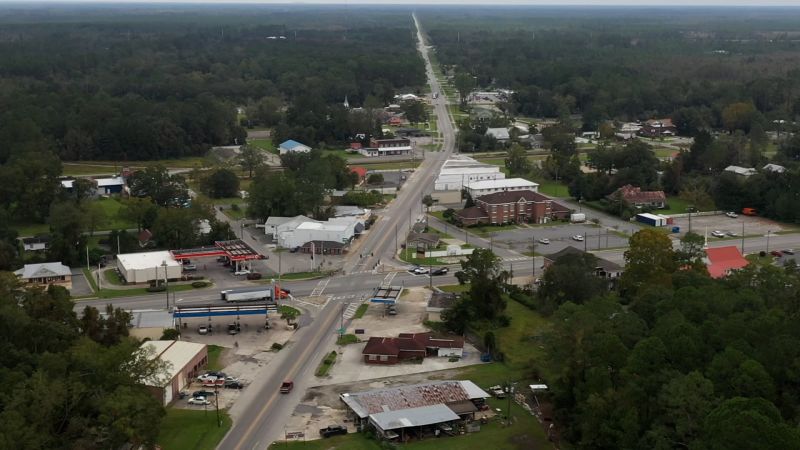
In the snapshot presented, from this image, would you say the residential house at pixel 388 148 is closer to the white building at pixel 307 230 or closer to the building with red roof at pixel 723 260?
the white building at pixel 307 230

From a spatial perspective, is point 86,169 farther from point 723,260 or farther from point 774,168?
point 774,168

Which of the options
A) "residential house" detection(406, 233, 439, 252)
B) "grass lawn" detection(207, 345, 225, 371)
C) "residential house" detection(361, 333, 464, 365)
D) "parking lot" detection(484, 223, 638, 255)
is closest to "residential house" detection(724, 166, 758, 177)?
"parking lot" detection(484, 223, 638, 255)

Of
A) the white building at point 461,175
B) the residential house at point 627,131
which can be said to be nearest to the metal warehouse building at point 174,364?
the white building at point 461,175

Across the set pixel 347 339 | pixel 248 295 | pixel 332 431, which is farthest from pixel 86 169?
pixel 332 431

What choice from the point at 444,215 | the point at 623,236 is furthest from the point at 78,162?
the point at 623,236

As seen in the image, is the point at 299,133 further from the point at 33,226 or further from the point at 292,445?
the point at 292,445

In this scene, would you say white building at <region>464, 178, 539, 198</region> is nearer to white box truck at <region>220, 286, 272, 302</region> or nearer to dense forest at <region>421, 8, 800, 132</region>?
white box truck at <region>220, 286, 272, 302</region>
